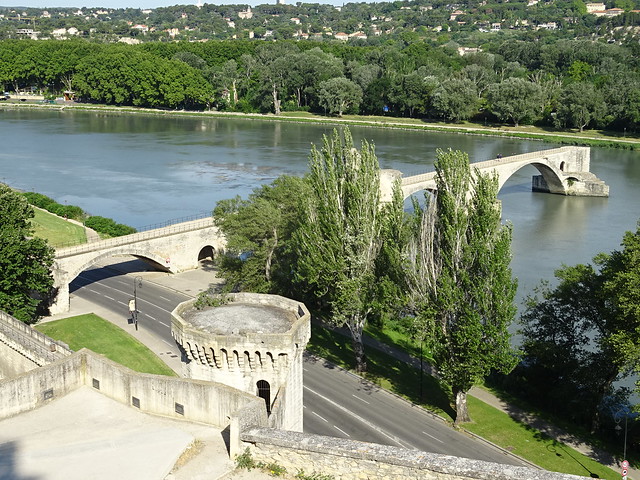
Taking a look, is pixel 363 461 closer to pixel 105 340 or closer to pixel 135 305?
pixel 105 340

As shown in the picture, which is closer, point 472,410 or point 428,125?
point 472,410

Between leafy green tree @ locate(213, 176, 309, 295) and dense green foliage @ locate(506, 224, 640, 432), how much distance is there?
13658 millimetres

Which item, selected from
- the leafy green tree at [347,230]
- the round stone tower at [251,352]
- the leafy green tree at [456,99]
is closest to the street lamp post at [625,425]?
the leafy green tree at [347,230]

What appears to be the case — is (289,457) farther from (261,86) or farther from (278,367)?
(261,86)

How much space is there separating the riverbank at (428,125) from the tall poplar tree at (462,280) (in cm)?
8593

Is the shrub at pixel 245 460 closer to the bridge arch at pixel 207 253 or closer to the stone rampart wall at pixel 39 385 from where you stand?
the stone rampart wall at pixel 39 385

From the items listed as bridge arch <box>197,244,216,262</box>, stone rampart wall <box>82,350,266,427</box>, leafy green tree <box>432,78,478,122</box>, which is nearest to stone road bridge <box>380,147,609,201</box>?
bridge arch <box>197,244,216,262</box>

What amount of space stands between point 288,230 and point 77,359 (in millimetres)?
23666

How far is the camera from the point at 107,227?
56938 mm

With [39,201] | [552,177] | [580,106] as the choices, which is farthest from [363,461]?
[580,106]

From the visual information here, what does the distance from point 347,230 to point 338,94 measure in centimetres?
9673

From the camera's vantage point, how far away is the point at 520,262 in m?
57.4

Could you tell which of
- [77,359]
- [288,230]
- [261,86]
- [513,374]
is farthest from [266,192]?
[261,86]

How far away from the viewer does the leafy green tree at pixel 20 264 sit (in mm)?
37438
